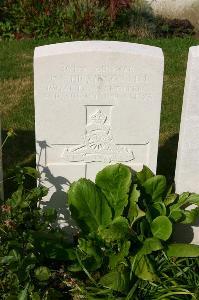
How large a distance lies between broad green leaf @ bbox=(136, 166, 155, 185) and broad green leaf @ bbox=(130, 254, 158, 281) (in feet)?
1.71

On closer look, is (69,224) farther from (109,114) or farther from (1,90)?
(1,90)

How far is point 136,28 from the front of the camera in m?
8.01

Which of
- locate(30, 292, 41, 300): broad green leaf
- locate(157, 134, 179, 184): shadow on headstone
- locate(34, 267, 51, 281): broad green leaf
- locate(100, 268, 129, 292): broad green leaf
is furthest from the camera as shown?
locate(157, 134, 179, 184): shadow on headstone

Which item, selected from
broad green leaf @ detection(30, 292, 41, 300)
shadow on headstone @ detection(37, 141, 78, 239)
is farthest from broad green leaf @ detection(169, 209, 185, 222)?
broad green leaf @ detection(30, 292, 41, 300)

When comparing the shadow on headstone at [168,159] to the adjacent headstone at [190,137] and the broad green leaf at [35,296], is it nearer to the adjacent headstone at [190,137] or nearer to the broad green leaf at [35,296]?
the adjacent headstone at [190,137]

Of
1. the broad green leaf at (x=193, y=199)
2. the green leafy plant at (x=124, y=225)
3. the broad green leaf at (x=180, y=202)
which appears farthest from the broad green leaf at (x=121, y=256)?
the broad green leaf at (x=193, y=199)

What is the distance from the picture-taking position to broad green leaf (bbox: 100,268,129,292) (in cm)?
340

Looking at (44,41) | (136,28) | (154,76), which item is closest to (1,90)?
(44,41)

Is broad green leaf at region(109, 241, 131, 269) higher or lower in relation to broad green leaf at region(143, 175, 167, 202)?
lower

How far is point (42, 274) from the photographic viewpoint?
3301 millimetres

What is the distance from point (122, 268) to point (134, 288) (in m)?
0.14

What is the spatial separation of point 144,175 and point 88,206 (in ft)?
1.46

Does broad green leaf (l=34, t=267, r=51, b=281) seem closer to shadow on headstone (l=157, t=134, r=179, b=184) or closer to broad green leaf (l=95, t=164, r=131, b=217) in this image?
broad green leaf (l=95, t=164, r=131, b=217)

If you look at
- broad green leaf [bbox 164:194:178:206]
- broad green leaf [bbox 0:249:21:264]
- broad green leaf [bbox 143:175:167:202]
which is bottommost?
broad green leaf [bbox 0:249:21:264]
